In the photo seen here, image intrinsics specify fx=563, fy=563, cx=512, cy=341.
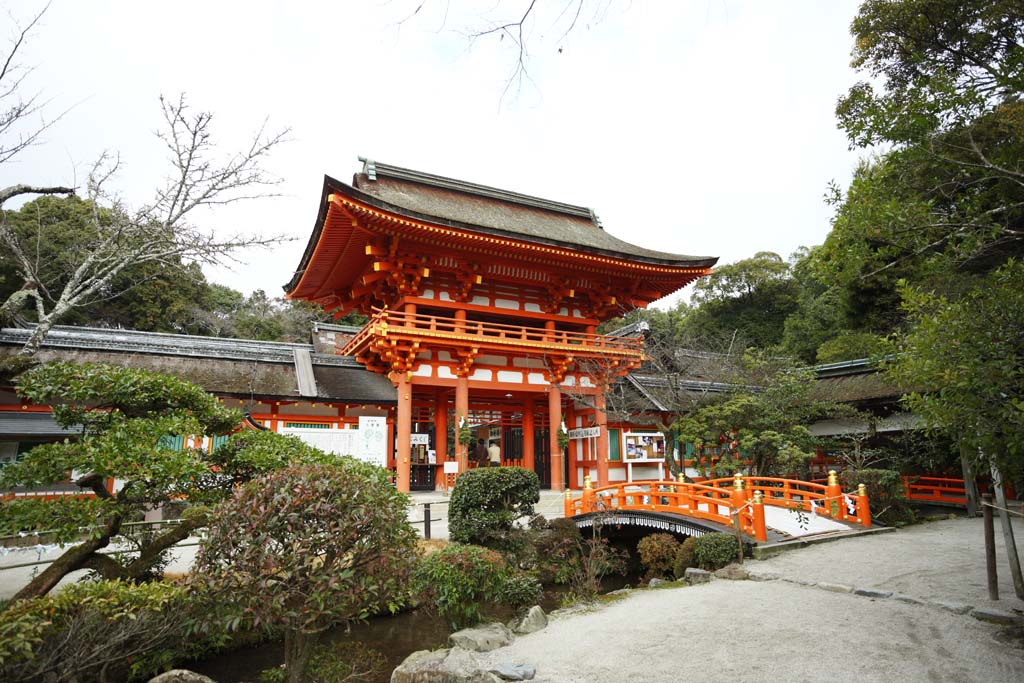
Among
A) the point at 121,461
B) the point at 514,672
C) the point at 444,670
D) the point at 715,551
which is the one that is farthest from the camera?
the point at 715,551

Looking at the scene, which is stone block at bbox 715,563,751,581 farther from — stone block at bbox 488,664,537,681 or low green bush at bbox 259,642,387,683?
low green bush at bbox 259,642,387,683

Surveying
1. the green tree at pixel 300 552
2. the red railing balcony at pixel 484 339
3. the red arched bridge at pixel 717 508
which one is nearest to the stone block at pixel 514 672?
the green tree at pixel 300 552

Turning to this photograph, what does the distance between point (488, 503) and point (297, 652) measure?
528 cm

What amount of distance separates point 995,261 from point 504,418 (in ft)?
46.2

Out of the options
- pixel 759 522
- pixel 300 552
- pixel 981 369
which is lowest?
pixel 759 522

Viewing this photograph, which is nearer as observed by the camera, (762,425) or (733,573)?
(733,573)

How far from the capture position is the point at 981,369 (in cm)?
433

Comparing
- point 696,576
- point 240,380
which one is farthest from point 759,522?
point 240,380

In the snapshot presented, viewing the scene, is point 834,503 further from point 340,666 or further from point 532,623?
point 340,666

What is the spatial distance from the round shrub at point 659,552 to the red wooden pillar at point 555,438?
20.1 ft

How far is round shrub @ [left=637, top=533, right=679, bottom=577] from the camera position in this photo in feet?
31.1

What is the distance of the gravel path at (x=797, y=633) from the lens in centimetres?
434

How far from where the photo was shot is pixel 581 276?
16.9 m

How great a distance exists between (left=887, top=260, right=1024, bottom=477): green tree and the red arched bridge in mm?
4321
